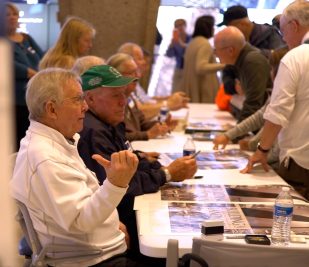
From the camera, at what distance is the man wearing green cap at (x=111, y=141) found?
87.4 inches

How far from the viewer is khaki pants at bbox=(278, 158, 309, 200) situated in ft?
8.64

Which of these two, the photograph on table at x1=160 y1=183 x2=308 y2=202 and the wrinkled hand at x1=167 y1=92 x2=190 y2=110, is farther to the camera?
the wrinkled hand at x1=167 y1=92 x2=190 y2=110

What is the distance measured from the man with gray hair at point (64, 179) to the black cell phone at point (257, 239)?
16.9 inches

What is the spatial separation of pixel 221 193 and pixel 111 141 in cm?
55

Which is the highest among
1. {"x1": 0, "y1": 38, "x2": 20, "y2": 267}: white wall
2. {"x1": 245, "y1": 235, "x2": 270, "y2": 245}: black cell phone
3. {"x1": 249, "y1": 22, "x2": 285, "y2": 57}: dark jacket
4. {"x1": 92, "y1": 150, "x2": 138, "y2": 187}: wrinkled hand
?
{"x1": 0, "y1": 38, "x2": 20, "y2": 267}: white wall

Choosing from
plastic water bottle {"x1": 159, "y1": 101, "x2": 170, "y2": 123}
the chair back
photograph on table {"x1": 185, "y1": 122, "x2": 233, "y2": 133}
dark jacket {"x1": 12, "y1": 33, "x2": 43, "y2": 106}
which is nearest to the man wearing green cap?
the chair back

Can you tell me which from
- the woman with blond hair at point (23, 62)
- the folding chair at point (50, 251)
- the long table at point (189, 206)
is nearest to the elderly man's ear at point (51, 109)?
the folding chair at point (50, 251)

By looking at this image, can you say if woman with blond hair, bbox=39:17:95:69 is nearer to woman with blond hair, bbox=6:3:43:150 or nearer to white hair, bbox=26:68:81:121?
woman with blond hair, bbox=6:3:43:150

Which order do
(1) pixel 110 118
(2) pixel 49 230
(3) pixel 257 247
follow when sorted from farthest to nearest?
(1) pixel 110 118 < (2) pixel 49 230 < (3) pixel 257 247

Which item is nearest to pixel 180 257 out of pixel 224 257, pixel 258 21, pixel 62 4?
pixel 224 257

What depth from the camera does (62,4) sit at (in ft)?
17.2

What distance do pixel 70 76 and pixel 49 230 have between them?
1.86 feet

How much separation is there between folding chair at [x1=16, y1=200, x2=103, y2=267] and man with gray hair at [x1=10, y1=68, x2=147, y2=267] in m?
0.01

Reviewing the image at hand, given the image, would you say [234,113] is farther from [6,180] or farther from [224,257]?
[6,180]
